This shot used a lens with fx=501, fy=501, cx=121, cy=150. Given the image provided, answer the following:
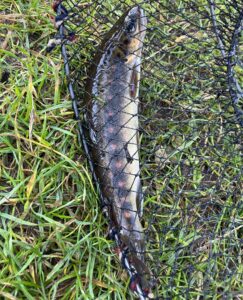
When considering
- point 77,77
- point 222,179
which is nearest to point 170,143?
point 222,179

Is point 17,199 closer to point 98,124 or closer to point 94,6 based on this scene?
point 98,124

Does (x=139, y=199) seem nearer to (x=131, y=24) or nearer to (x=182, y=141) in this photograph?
(x=182, y=141)

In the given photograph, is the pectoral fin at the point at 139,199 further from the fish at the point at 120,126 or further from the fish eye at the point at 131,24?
the fish eye at the point at 131,24

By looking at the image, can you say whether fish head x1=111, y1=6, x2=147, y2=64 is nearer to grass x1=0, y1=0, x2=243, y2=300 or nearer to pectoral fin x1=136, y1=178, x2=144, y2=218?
grass x1=0, y1=0, x2=243, y2=300

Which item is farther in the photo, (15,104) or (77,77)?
(77,77)

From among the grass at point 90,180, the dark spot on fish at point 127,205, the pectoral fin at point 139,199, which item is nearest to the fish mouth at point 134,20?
the grass at point 90,180

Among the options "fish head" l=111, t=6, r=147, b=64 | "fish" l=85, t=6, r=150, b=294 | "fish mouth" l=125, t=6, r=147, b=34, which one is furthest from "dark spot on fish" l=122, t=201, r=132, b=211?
"fish mouth" l=125, t=6, r=147, b=34
